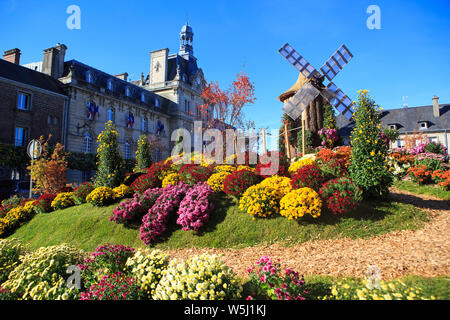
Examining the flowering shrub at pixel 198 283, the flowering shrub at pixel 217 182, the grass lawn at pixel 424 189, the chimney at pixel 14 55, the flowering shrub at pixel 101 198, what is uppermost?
the chimney at pixel 14 55

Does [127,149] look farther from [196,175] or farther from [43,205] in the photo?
[196,175]

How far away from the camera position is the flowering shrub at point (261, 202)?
28.3ft

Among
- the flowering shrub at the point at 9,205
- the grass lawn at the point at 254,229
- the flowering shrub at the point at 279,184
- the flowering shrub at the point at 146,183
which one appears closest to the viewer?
the grass lawn at the point at 254,229

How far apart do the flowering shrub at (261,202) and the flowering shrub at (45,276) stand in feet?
17.1

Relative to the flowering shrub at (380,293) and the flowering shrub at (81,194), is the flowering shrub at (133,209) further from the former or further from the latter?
the flowering shrub at (380,293)

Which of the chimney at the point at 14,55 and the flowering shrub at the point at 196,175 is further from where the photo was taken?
the chimney at the point at 14,55

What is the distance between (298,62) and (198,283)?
71.3 feet

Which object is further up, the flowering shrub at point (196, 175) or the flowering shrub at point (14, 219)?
the flowering shrub at point (196, 175)

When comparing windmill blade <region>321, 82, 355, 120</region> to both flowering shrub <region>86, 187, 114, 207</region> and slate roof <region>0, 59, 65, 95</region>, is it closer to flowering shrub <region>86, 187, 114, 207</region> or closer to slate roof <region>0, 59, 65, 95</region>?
flowering shrub <region>86, 187, 114, 207</region>

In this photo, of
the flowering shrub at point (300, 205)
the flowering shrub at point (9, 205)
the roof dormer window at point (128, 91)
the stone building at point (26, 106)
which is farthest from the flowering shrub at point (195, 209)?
the roof dormer window at point (128, 91)

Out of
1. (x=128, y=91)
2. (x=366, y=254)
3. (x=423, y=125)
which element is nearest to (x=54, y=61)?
(x=128, y=91)

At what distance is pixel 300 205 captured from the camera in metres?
8.18

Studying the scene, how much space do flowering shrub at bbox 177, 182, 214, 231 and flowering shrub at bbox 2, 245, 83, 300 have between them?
3.45 m
